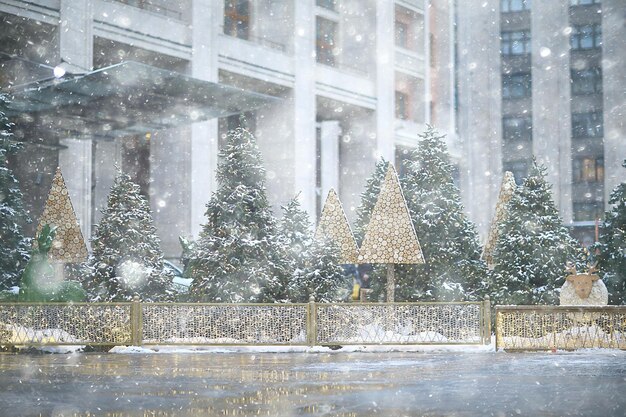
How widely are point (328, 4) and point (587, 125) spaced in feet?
73.5

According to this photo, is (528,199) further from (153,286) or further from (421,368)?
(153,286)

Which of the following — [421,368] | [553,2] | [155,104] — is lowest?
[421,368]

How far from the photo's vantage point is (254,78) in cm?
3762

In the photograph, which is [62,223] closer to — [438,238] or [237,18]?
[438,238]

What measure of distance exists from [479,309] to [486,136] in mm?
44534

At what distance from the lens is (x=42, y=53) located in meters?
29.9

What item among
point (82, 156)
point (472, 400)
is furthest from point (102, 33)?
point (472, 400)

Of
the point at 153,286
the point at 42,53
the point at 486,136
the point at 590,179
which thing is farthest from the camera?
the point at 486,136

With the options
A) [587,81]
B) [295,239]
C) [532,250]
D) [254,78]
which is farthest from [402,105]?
[532,250]

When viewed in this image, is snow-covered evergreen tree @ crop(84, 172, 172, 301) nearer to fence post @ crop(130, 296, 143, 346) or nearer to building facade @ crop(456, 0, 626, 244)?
fence post @ crop(130, 296, 143, 346)

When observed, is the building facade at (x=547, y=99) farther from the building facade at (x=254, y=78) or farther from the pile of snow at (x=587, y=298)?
the pile of snow at (x=587, y=298)

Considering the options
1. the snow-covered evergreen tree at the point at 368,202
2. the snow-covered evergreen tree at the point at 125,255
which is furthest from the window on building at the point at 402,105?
the snow-covered evergreen tree at the point at 125,255

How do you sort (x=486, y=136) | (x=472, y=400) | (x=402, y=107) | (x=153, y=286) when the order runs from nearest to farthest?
1. (x=472, y=400)
2. (x=153, y=286)
3. (x=402, y=107)
4. (x=486, y=136)

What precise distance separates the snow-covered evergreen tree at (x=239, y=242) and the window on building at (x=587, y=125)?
42036mm
